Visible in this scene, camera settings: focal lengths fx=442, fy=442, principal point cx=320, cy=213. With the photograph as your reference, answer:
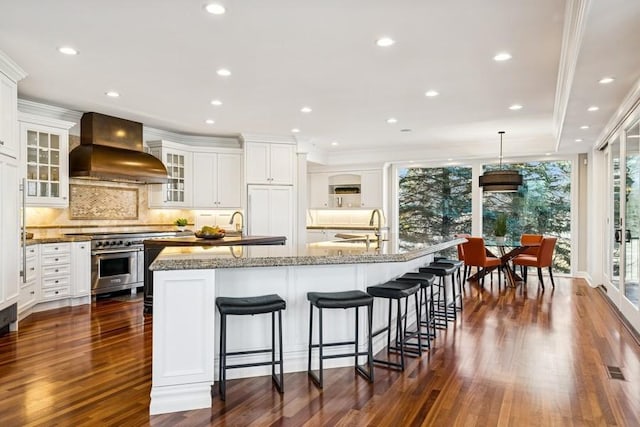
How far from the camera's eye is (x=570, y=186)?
26.6 feet

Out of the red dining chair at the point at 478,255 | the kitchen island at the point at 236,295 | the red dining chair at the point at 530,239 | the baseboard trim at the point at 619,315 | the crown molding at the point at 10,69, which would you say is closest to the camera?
the kitchen island at the point at 236,295

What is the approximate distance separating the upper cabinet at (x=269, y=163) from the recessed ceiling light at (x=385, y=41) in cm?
430

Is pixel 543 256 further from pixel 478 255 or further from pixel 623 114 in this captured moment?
pixel 623 114

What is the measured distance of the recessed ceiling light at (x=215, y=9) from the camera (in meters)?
→ 2.99

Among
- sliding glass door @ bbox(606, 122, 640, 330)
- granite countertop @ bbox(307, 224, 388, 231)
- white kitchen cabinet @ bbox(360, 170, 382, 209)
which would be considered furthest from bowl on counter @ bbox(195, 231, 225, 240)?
white kitchen cabinet @ bbox(360, 170, 382, 209)

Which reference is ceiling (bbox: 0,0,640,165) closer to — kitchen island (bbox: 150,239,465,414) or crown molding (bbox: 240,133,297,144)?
crown molding (bbox: 240,133,297,144)

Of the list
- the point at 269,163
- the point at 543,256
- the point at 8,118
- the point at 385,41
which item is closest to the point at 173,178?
the point at 269,163

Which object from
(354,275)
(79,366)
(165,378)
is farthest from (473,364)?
(79,366)

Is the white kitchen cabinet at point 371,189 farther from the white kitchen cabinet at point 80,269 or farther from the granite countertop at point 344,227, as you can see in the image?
the white kitchen cabinet at point 80,269

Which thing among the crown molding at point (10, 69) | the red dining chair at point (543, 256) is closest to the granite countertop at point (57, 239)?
the crown molding at point (10, 69)

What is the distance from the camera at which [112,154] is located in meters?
6.09

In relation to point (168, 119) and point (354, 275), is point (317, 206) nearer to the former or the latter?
point (168, 119)

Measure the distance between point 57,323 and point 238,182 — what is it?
383 centimetres

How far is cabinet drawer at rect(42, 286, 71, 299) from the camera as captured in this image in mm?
5284
